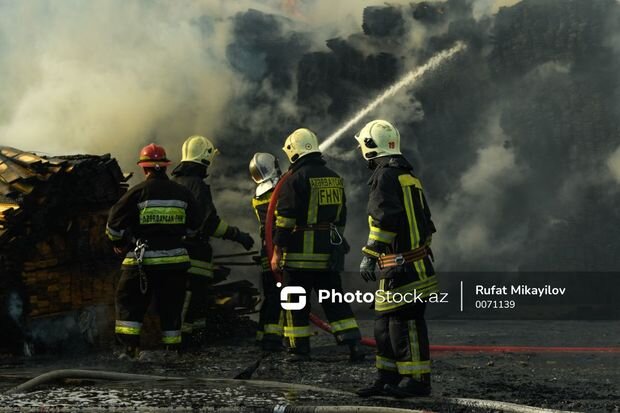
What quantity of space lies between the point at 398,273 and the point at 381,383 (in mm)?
763

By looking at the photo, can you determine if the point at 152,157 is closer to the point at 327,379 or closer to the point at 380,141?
the point at 327,379

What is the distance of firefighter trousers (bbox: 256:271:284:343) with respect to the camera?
10.5 m

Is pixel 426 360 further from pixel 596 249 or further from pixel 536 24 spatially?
pixel 536 24

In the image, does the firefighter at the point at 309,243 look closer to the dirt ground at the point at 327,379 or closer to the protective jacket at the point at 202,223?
the dirt ground at the point at 327,379

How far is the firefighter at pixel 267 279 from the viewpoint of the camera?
413 inches

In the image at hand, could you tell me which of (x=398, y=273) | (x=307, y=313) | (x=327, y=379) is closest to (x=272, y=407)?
(x=398, y=273)

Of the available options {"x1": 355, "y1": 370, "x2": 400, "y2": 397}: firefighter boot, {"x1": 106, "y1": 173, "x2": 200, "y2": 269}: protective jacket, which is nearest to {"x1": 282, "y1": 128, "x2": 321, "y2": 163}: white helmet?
{"x1": 106, "y1": 173, "x2": 200, "y2": 269}: protective jacket

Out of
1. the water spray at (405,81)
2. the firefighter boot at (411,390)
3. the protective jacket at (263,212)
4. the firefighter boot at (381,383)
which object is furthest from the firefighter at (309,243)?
the water spray at (405,81)

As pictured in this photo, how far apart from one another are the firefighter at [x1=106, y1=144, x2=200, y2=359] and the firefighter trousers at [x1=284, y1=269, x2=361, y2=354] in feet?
3.38

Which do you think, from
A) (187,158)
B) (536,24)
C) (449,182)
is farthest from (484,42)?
(187,158)

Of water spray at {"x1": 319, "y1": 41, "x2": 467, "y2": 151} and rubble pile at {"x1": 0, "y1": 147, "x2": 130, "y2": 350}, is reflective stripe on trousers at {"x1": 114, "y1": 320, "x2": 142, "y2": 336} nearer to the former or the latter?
rubble pile at {"x1": 0, "y1": 147, "x2": 130, "y2": 350}

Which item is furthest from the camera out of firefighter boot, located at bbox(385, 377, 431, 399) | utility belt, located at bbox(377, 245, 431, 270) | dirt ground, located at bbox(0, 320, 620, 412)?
utility belt, located at bbox(377, 245, 431, 270)

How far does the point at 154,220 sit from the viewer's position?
959 centimetres

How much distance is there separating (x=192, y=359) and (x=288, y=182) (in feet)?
6.14
